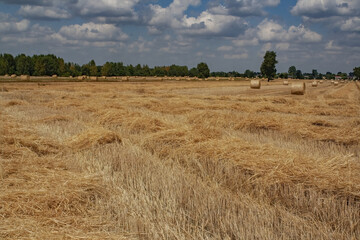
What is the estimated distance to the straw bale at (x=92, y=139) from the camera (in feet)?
24.0

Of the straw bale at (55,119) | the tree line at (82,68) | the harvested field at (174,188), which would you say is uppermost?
the tree line at (82,68)

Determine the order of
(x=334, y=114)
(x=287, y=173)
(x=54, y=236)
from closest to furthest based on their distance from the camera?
(x=54, y=236) → (x=287, y=173) → (x=334, y=114)

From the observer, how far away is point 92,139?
24.6ft

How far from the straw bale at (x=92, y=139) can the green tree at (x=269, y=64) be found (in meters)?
91.6

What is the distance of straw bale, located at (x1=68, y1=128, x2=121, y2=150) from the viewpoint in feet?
24.0

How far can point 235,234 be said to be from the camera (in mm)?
3475

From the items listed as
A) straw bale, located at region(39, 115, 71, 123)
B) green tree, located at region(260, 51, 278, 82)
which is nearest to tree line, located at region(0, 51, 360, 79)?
green tree, located at region(260, 51, 278, 82)

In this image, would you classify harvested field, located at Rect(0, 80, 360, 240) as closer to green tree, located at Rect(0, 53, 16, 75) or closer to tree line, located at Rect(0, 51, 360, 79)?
tree line, located at Rect(0, 51, 360, 79)

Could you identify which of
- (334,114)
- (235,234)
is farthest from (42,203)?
(334,114)

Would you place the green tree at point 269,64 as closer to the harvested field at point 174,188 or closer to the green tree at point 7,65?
the green tree at point 7,65

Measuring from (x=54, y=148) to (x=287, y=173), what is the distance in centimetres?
483

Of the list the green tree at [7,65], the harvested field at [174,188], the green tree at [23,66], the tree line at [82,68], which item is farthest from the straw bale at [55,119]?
the green tree at [23,66]

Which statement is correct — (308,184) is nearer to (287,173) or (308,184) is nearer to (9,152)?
(287,173)

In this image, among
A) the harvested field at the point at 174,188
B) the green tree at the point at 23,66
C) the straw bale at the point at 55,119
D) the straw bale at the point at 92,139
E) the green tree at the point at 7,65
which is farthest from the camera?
the green tree at the point at 23,66
